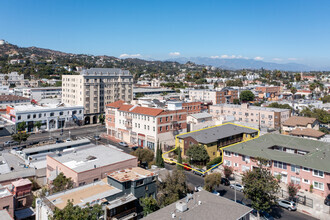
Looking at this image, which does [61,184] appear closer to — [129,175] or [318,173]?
[129,175]

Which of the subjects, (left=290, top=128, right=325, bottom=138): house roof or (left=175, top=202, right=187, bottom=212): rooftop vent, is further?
(left=290, top=128, right=325, bottom=138): house roof

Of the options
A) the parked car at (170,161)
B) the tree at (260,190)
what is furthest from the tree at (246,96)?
the tree at (260,190)

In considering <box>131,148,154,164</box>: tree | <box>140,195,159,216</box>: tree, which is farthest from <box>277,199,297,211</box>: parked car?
<box>131,148,154,164</box>: tree

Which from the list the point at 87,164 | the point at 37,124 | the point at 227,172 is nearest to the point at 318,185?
the point at 227,172

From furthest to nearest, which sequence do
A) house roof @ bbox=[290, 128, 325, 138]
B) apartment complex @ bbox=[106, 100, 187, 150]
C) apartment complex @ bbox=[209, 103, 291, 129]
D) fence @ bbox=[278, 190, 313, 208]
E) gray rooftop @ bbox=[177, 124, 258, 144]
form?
apartment complex @ bbox=[209, 103, 291, 129]
apartment complex @ bbox=[106, 100, 187, 150]
house roof @ bbox=[290, 128, 325, 138]
gray rooftop @ bbox=[177, 124, 258, 144]
fence @ bbox=[278, 190, 313, 208]

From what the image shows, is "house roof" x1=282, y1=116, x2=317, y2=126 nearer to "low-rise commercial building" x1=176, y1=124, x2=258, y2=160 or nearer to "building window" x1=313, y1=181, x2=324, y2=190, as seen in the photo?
"low-rise commercial building" x1=176, y1=124, x2=258, y2=160

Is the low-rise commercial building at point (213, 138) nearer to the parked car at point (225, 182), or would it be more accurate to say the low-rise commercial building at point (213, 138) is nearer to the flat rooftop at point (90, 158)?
the parked car at point (225, 182)
